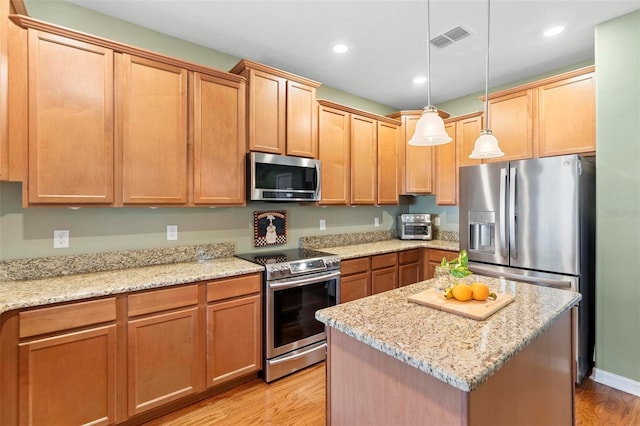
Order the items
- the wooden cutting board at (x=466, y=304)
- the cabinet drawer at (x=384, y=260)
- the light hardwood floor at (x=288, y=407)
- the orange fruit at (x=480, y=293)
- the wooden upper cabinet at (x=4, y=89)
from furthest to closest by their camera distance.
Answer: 1. the cabinet drawer at (x=384, y=260)
2. the light hardwood floor at (x=288, y=407)
3. the wooden upper cabinet at (x=4, y=89)
4. the orange fruit at (x=480, y=293)
5. the wooden cutting board at (x=466, y=304)

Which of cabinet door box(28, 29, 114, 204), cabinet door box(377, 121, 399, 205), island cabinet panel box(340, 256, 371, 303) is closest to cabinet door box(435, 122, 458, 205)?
cabinet door box(377, 121, 399, 205)

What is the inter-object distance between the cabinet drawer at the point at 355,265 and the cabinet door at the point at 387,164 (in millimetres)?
904

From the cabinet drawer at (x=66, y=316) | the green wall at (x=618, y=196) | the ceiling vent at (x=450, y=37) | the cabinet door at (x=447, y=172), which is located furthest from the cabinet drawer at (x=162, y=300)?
the green wall at (x=618, y=196)

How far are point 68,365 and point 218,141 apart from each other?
1.76 meters

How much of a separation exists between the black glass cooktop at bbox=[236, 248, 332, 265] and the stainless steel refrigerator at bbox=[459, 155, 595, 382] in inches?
62.9

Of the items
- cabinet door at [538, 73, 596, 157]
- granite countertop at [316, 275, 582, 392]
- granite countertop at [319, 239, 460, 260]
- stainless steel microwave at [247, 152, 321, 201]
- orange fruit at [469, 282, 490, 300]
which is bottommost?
granite countertop at [316, 275, 582, 392]

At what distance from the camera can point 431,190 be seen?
3969 mm

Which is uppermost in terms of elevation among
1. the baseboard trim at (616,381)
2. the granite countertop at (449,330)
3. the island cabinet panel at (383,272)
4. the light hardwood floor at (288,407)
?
the granite countertop at (449,330)

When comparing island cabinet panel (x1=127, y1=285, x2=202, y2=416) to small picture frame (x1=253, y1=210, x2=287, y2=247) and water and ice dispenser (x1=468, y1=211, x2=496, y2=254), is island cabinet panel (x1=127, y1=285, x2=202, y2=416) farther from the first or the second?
water and ice dispenser (x1=468, y1=211, x2=496, y2=254)

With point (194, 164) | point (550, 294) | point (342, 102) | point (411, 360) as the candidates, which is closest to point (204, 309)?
point (194, 164)

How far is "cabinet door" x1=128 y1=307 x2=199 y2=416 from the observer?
195cm

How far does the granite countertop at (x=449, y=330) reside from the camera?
3.08ft

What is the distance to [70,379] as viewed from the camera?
5.75 feet

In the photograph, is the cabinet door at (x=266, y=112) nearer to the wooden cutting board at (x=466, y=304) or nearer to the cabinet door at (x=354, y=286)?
the cabinet door at (x=354, y=286)
